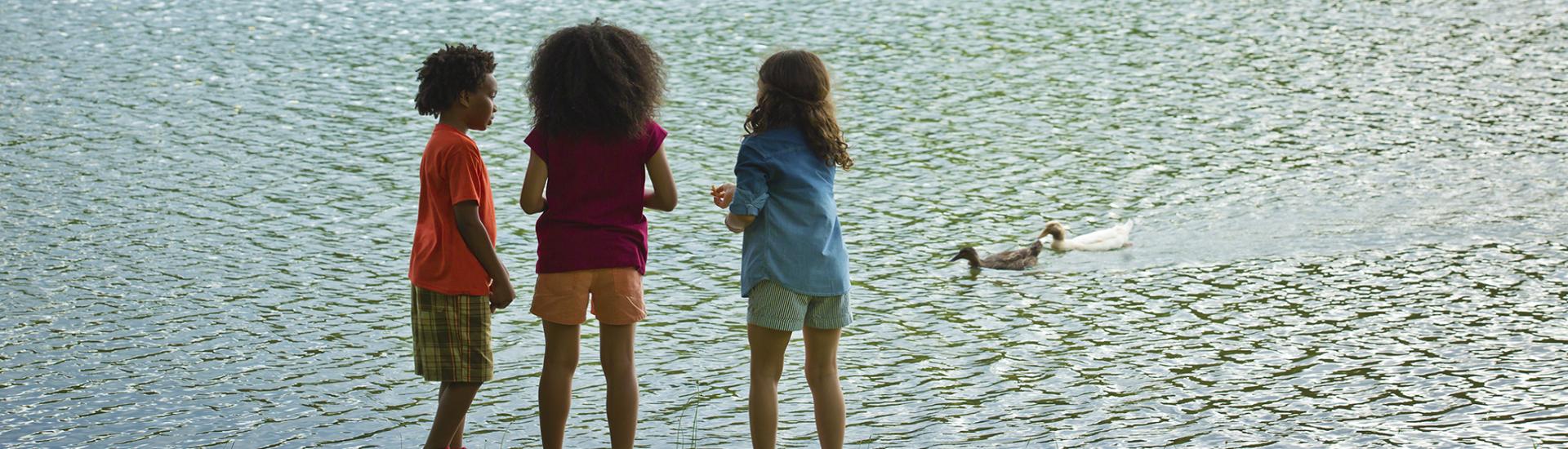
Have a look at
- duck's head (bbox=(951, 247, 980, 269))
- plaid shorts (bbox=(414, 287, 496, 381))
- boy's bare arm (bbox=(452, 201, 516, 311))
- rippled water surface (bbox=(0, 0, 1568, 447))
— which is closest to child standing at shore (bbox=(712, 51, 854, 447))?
boy's bare arm (bbox=(452, 201, 516, 311))

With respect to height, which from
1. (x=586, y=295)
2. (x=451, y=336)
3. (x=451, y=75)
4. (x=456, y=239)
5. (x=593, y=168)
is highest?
(x=451, y=75)

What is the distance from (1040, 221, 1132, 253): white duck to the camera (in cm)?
767

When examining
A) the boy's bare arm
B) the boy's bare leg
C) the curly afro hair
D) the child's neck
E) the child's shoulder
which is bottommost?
the boy's bare leg

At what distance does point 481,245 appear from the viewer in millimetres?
4070

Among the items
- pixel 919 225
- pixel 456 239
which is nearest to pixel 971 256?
pixel 919 225

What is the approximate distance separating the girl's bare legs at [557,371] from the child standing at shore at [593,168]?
0.09 ft

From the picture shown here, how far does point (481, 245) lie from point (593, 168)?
1.10 feet

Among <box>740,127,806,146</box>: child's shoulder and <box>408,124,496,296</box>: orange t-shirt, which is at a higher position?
<box>740,127,806,146</box>: child's shoulder

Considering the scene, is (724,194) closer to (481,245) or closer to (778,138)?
(778,138)

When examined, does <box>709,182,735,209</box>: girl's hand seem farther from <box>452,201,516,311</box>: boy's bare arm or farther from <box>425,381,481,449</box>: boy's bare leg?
<box>425,381,481,449</box>: boy's bare leg

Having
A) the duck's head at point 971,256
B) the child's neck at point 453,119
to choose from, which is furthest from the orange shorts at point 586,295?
the duck's head at point 971,256

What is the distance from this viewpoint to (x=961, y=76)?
12.1 m

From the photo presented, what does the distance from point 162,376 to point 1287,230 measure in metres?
5.14

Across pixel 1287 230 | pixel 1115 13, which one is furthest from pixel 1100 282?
pixel 1115 13
